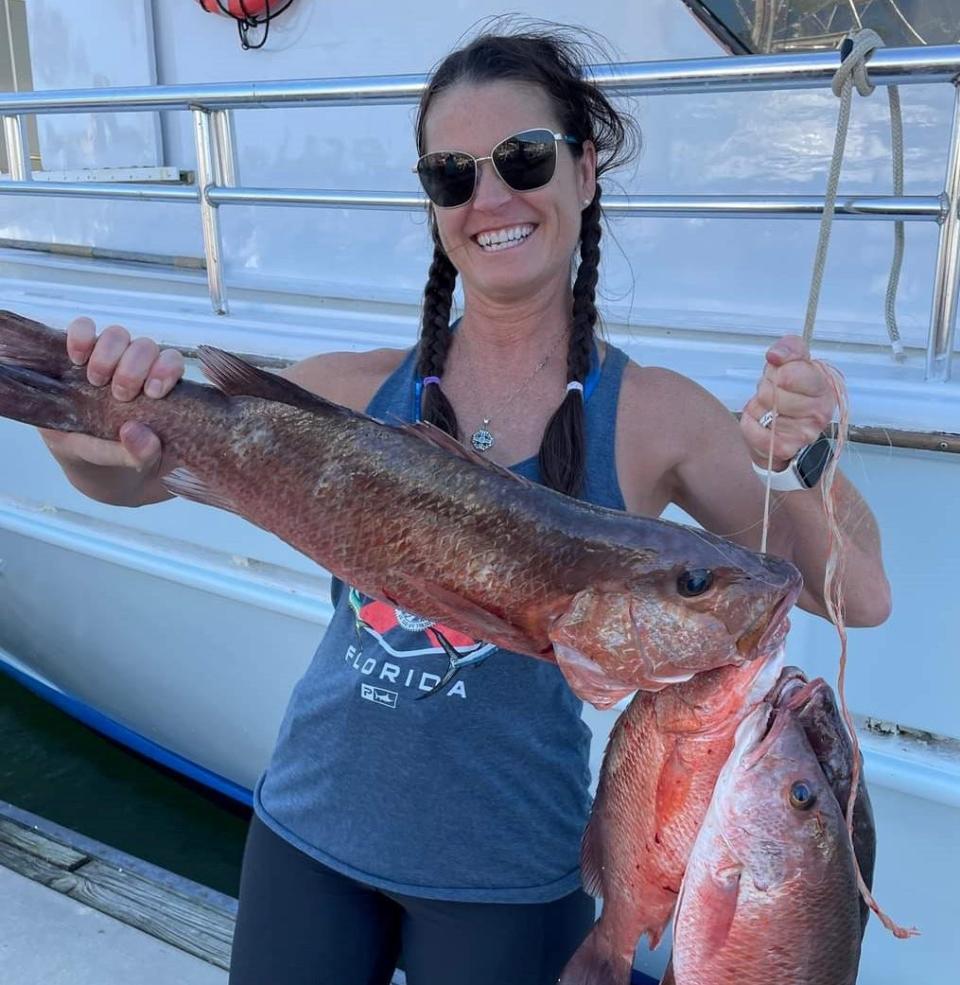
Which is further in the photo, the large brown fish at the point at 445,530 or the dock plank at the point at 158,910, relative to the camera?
the dock plank at the point at 158,910

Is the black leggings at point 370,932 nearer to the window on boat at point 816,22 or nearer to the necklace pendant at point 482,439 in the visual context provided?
the necklace pendant at point 482,439

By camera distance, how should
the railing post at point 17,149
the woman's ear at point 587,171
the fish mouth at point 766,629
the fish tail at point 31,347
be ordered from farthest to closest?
1. the railing post at point 17,149
2. the woman's ear at point 587,171
3. the fish tail at point 31,347
4. the fish mouth at point 766,629

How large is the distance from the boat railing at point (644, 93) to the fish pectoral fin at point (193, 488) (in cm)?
133

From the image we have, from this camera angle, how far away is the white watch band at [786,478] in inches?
57.2

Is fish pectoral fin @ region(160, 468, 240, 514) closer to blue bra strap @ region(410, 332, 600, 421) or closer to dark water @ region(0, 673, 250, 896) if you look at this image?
blue bra strap @ region(410, 332, 600, 421)

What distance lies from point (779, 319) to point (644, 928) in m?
2.28

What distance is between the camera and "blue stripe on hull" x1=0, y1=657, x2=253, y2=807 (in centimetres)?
455

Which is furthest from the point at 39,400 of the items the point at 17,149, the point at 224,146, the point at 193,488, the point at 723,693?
the point at 17,149

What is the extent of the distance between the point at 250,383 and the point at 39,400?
1.14 feet

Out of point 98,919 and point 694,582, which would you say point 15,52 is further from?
point 694,582

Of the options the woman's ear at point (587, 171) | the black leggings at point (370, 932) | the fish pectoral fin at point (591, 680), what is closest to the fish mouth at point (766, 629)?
the fish pectoral fin at point (591, 680)

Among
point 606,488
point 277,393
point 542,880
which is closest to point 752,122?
point 606,488

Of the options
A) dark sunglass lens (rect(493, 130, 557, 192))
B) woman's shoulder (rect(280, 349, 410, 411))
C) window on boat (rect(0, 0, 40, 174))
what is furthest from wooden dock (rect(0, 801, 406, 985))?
window on boat (rect(0, 0, 40, 174))

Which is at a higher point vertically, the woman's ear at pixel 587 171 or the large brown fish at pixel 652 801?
the woman's ear at pixel 587 171
